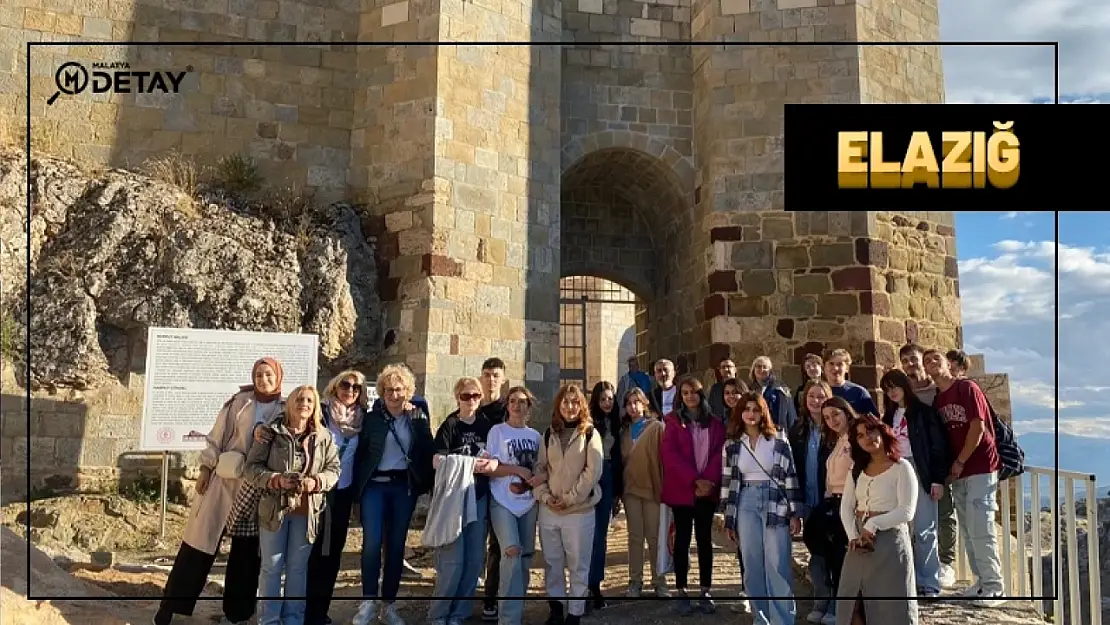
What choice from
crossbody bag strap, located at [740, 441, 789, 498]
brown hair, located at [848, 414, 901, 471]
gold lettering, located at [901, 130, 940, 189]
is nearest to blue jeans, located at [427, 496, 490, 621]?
crossbody bag strap, located at [740, 441, 789, 498]

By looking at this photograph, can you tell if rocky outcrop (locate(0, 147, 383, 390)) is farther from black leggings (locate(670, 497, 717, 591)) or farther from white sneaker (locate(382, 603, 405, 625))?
black leggings (locate(670, 497, 717, 591))

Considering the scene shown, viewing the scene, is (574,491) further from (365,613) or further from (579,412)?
(365,613)

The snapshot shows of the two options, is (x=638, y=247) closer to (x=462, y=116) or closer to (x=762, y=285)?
(x=762, y=285)

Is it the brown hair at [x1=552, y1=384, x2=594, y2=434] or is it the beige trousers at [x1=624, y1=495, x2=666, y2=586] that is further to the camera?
the beige trousers at [x1=624, y1=495, x2=666, y2=586]

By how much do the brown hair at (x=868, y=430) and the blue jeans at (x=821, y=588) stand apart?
4.04 ft

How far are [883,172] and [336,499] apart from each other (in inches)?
138

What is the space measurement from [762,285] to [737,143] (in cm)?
169

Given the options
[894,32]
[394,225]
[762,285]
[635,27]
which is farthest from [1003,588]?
[635,27]

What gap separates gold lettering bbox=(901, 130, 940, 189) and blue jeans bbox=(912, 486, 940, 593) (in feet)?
6.87

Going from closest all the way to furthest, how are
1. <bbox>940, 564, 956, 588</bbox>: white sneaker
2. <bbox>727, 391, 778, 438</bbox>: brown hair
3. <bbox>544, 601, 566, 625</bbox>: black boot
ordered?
1. <bbox>727, 391, 778, 438</bbox>: brown hair
2. <bbox>544, 601, 566, 625</bbox>: black boot
3. <bbox>940, 564, 956, 588</bbox>: white sneaker

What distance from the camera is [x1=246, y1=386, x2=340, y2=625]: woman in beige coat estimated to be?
15.2 feet

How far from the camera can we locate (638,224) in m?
12.4

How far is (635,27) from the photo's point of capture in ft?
36.1

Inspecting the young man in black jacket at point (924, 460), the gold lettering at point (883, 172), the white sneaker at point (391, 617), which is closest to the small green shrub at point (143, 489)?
the white sneaker at point (391, 617)
